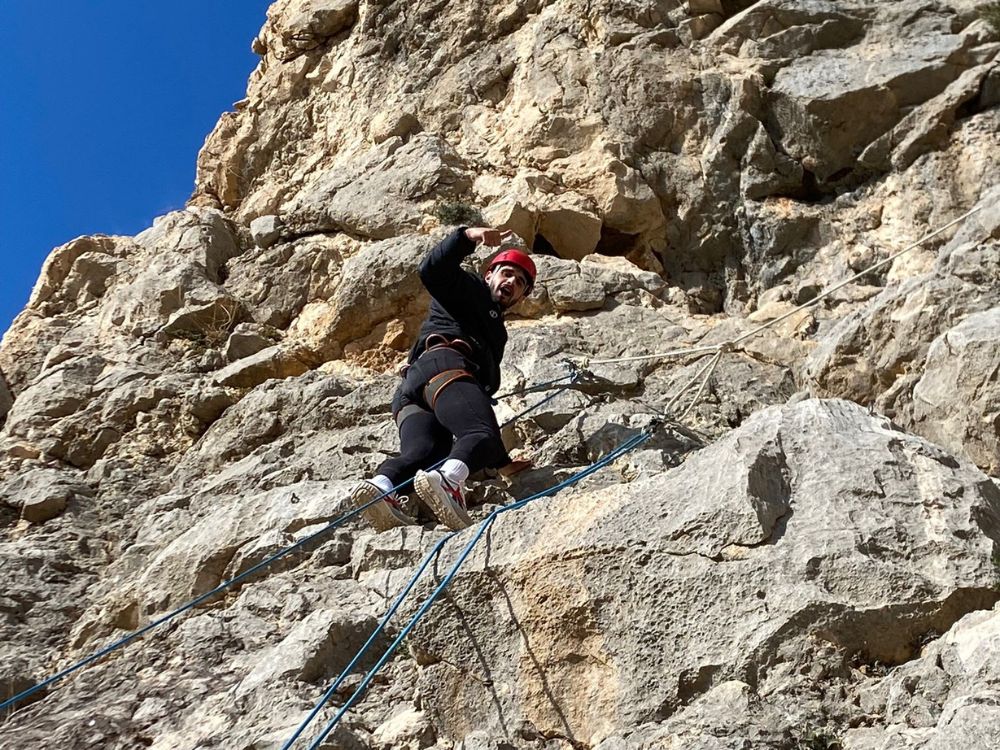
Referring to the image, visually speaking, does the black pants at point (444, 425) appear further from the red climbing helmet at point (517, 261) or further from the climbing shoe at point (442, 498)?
the red climbing helmet at point (517, 261)

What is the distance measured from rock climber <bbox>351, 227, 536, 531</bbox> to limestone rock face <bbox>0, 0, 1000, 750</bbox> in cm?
28

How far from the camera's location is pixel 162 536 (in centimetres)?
600

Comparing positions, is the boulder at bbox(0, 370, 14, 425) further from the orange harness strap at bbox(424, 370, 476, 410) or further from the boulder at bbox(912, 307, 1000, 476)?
the boulder at bbox(912, 307, 1000, 476)

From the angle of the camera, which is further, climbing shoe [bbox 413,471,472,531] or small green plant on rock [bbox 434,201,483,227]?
small green plant on rock [bbox 434,201,483,227]

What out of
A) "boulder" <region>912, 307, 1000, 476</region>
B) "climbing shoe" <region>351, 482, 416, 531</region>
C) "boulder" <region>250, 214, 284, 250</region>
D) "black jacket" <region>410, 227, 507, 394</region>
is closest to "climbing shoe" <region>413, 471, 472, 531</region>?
"climbing shoe" <region>351, 482, 416, 531</region>

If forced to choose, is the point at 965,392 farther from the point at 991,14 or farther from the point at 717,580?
A: the point at 991,14

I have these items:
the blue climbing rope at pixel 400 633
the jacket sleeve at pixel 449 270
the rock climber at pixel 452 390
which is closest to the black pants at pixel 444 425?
the rock climber at pixel 452 390

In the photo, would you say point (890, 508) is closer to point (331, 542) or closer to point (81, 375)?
point (331, 542)

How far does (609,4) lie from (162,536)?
25.3ft

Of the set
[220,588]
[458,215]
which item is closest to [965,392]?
[220,588]

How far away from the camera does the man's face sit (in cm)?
593

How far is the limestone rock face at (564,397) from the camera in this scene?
11.3ft

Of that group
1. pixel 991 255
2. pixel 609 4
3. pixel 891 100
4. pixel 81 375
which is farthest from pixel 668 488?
pixel 609 4

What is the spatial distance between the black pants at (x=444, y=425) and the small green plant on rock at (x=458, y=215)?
3300 millimetres
